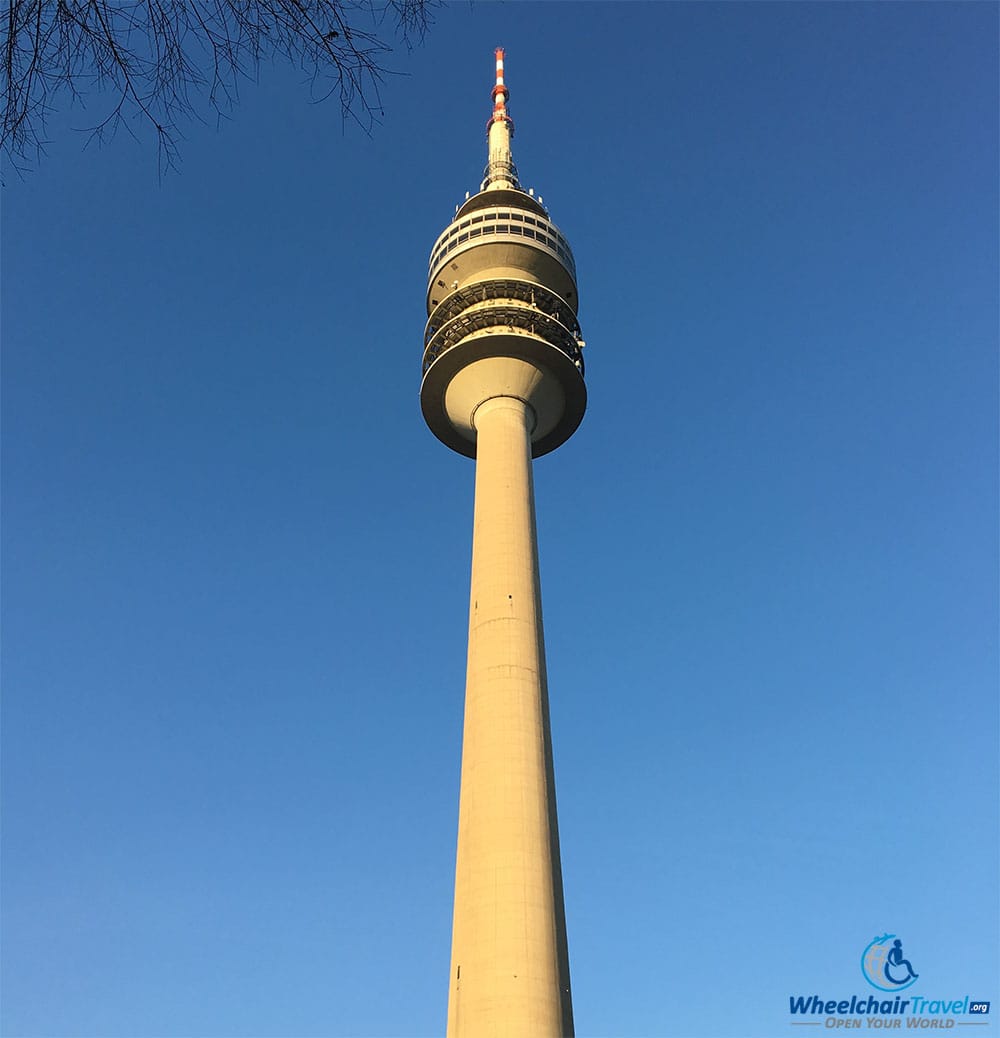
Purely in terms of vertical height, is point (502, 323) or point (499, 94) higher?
point (499, 94)

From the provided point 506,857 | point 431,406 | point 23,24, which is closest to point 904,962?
point 506,857

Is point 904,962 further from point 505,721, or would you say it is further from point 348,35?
point 348,35

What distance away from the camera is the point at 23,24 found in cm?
883

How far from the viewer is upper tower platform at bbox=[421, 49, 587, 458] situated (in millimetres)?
61031

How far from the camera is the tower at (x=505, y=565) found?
133 ft

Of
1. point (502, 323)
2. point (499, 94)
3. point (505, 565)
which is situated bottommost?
point (505, 565)

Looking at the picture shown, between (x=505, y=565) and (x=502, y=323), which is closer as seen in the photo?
(x=505, y=565)

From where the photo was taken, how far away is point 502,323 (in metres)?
61.6

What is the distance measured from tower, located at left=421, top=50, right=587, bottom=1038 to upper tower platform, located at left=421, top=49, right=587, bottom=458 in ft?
0.31

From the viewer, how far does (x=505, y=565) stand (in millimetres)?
52062

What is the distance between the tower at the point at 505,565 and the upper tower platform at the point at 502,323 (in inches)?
3.8

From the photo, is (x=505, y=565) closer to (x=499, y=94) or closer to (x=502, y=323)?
(x=502, y=323)

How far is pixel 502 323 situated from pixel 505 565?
1772 centimetres

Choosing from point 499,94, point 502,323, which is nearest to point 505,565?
point 502,323
